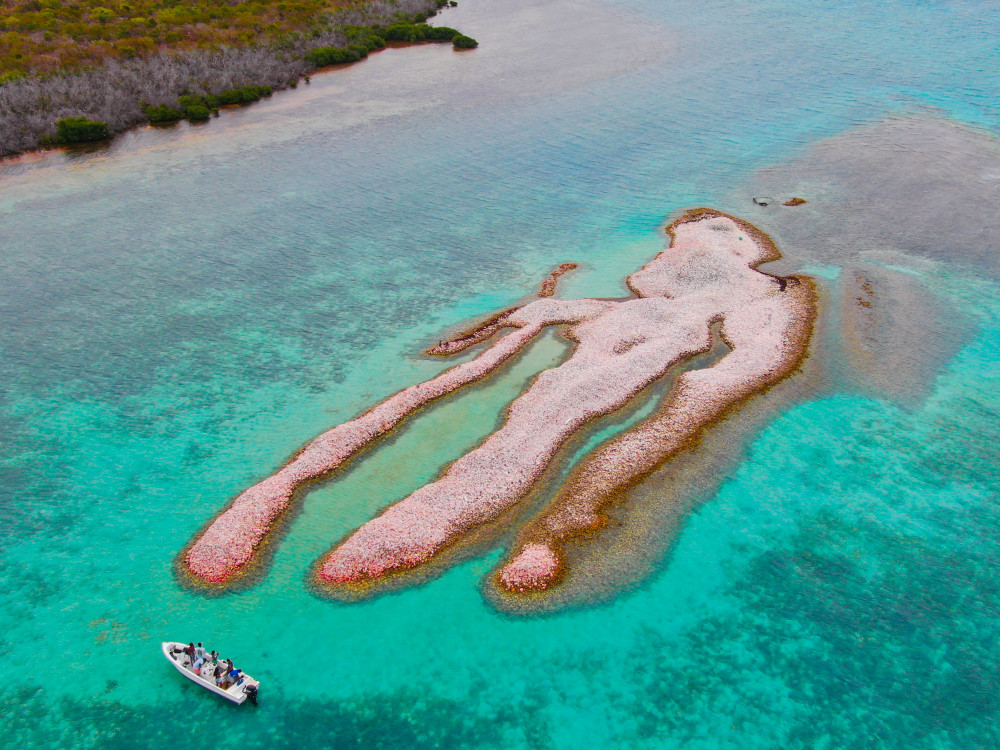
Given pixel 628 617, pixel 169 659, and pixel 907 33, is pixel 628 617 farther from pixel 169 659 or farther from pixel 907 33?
pixel 907 33

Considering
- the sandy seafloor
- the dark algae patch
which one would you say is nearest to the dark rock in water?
the sandy seafloor

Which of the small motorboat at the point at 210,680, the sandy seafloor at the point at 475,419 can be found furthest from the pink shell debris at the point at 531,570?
the small motorboat at the point at 210,680

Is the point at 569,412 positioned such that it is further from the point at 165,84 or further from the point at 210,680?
the point at 165,84

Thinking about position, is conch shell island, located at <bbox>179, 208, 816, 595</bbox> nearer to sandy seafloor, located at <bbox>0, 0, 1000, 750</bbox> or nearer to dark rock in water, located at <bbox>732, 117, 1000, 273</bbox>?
sandy seafloor, located at <bbox>0, 0, 1000, 750</bbox>

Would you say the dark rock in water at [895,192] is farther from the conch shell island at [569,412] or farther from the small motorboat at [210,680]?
the small motorboat at [210,680]

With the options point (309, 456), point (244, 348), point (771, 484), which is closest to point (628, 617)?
point (771, 484)
